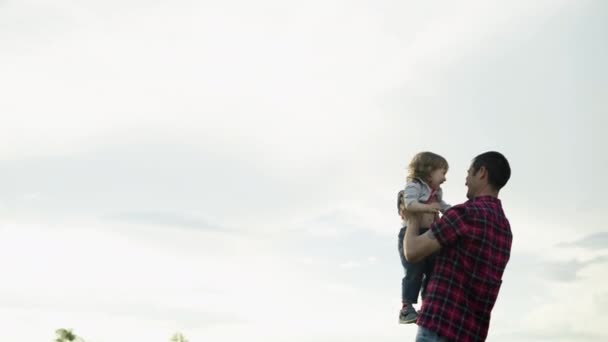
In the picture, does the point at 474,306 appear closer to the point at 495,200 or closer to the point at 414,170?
the point at 495,200

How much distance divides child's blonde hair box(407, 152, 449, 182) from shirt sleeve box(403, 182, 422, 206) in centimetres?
12

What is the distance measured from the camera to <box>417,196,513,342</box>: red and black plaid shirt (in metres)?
6.28

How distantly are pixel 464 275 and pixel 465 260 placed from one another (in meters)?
0.13

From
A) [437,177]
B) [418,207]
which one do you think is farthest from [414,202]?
[437,177]

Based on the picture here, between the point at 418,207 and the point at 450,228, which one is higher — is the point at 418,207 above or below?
above

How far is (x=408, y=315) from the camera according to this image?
23.8 feet

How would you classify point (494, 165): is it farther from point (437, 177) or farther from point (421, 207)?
point (437, 177)

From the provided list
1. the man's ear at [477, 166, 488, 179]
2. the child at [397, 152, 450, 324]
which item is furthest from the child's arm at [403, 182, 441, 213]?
the man's ear at [477, 166, 488, 179]

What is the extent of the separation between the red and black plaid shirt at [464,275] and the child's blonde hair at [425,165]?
38.8 inches

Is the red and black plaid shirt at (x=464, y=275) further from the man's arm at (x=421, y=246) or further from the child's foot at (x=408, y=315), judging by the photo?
the child's foot at (x=408, y=315)

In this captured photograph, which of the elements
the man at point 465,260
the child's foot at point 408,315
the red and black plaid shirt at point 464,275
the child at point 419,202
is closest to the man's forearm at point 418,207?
the child at point 419,202

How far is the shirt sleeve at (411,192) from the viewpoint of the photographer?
7.10 meters

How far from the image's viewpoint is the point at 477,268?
6395 millimetres

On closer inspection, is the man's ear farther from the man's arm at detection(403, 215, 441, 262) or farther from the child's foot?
the child's foot
